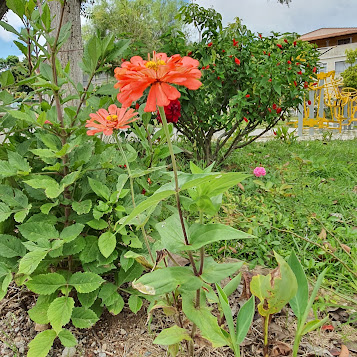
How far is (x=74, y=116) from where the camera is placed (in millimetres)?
1062

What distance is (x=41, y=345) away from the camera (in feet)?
3.23

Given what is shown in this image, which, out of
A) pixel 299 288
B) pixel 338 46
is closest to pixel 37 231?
pixel 299 288

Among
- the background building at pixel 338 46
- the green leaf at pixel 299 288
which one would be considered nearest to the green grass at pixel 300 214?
the green leaf at pixel 299 288

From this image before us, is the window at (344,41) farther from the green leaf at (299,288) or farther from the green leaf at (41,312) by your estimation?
the green leaf at (41,312)

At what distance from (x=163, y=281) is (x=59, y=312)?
448mm

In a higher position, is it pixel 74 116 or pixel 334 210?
pixel 74 116

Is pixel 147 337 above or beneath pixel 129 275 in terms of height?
beneath

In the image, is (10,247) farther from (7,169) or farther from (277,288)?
(277,288)

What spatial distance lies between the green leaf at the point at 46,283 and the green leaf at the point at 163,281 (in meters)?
0.43

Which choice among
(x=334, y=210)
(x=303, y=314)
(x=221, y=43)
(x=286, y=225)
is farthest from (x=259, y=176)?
(x=303, y=314)

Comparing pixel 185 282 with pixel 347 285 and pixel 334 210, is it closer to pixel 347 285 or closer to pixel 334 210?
pixel 347 285

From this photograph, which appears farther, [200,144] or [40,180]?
[200,144]

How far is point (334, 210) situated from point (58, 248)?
1665mm

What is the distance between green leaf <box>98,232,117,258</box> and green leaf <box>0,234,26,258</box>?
28 centimetres
